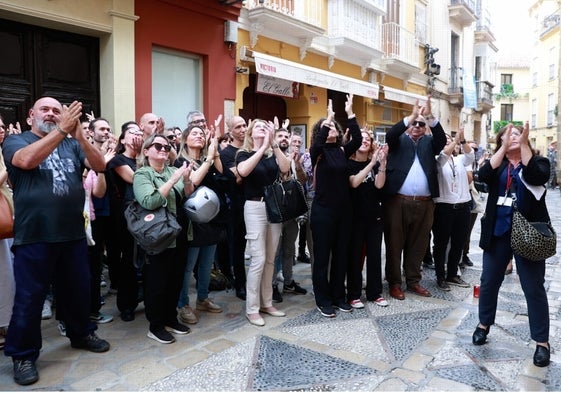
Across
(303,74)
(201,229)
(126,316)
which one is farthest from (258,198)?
(303,74)

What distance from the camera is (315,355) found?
3.73m

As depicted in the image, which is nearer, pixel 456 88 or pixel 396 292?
pixel 396 292

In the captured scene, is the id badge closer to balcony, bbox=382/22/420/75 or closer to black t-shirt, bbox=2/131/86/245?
black t-shirt, bbox=2/131/86/245

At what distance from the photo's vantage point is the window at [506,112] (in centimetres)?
4822

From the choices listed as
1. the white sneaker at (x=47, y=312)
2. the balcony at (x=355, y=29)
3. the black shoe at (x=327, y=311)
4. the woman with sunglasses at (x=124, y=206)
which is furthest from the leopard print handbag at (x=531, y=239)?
the balcony at (x=355, y=29)

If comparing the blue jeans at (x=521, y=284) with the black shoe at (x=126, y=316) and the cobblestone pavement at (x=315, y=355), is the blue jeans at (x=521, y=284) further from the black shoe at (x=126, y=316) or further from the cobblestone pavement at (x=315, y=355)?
the black shoe at (x=126, y=316)

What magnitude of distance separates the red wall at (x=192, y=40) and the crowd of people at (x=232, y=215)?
9.91ft

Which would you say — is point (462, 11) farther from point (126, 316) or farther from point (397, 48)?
point (126, 316)

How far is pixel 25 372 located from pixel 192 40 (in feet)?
22.4

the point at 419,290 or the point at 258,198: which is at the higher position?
the point at 258,198

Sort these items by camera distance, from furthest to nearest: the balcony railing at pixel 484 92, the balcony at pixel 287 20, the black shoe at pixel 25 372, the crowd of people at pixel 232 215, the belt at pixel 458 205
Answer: the balcony railing at pixel 484 92
the balcony at pixel 287 20
the belt at pixel 458 205
the crowd of people at pixel 232 215
the black shoe at pixel 25 372

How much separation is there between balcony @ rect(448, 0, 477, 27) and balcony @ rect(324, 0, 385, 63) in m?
7.25

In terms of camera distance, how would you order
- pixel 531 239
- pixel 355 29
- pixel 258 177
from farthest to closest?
pixel 355 29 → pixel 258 177 → pixel 531 239

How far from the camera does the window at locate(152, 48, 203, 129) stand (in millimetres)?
8555
